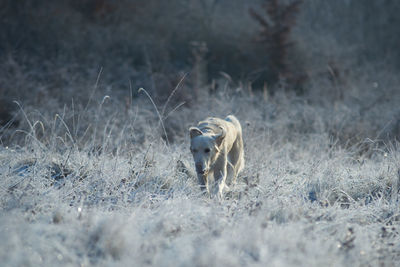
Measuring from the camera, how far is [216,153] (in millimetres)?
4977

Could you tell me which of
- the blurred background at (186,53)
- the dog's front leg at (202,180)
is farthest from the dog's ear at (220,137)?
the blurred background at (186,53)

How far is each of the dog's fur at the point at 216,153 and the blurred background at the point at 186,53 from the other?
216 inches

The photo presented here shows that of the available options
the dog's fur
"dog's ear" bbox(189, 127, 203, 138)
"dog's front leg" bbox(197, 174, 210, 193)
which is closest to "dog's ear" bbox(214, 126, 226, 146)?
the dog's fur

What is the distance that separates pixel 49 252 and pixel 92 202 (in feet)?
3.86

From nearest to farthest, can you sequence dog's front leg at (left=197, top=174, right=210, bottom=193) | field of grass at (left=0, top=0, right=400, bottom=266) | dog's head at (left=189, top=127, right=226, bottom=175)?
field of grass at (left=0, top=0, right=400, bottom=266)
dog's head at (left=189, top=127, right=226, bottom=175)
dog's front leg at (left=197, top=174, right=210, bottom=193)

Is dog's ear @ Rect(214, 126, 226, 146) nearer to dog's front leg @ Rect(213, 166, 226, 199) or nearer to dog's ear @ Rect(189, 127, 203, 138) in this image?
dog's ear @ Rect(189, 127, 203, 138)

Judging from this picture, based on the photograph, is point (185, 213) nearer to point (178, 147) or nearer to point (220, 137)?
point (220, 137)

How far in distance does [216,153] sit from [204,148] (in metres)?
0.29

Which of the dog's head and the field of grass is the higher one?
the dog's head

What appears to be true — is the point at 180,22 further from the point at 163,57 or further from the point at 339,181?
the point at 339,181

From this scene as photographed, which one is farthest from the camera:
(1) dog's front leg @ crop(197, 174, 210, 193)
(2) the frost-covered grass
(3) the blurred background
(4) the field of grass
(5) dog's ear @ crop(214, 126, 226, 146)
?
(3) the blurred background

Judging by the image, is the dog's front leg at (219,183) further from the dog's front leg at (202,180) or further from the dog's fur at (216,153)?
the dog's front leg at (202,180)

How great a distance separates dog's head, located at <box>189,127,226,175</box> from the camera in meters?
4.73

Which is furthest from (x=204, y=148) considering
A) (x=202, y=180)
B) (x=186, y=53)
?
(x=186, y=53)
